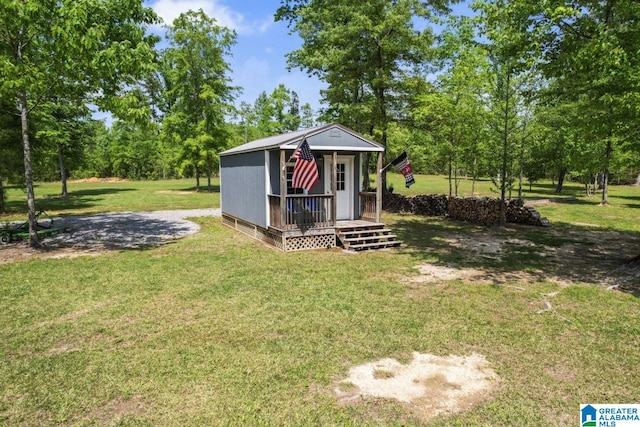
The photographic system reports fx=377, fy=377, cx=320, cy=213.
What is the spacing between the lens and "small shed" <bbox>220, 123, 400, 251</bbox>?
34.0 feet

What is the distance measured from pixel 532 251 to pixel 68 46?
Answer: 495 inches

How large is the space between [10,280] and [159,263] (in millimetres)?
2721

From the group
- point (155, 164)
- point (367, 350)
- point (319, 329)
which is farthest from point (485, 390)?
point (155, 164)

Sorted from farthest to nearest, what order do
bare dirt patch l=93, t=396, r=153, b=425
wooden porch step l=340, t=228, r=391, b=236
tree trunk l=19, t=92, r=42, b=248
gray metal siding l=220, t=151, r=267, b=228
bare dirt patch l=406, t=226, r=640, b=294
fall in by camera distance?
gray metal siding l=220, t=151, r=267, b=228 → wooden porch step l=340, t=228, r=391, b=236 → tree trunk l=19, t=92, r=42, b=248 → bare dirt patch l=406, t=226, r=640, b=294 → bare dirt patch l=93, t=396, r=153, b=425

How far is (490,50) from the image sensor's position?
1173cm

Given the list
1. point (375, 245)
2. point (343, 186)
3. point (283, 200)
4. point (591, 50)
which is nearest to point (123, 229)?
point (283, 200)

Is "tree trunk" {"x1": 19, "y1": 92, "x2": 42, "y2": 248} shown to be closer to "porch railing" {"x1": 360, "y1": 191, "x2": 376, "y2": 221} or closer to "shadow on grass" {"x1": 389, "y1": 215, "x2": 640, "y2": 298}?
"porch railing" {"x1": 360, "y1": 191, "x2": 376, "y2": 221}

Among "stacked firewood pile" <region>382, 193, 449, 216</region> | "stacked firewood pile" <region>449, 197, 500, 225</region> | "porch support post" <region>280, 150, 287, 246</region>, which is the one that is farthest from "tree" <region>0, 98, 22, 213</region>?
"stacked firewood pile" <region>449, 197, 500, 225</region>

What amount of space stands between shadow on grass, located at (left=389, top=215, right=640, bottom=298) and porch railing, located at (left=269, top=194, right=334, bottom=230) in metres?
2.60

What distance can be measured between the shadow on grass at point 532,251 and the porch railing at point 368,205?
126 cm

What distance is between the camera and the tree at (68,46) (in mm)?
8516

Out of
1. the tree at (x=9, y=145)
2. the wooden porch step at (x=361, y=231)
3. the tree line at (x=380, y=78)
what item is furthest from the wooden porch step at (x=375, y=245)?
the tree at (x=9, y=145)

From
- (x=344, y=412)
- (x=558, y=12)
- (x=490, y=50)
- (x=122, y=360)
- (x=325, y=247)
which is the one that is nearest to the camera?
(x=344, y=412)

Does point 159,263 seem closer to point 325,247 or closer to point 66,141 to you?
point 325,247
